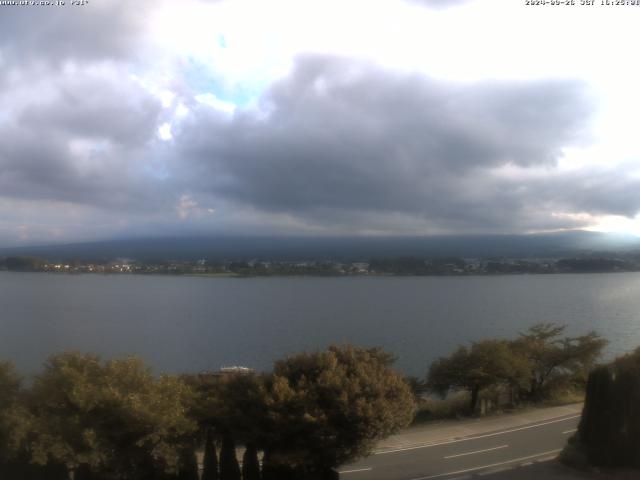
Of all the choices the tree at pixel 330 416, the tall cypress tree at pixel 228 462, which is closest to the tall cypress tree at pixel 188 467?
the tall cypress tree at pixel 228 462

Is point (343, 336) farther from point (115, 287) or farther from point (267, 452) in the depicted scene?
point (115, 287)

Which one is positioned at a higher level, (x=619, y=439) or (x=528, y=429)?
(x=619, y=439)

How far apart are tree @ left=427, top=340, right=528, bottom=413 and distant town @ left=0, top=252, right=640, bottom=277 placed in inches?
3073

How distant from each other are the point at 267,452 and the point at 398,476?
10.5 feet

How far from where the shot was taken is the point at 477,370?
59.8 feet

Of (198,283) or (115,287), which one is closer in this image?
(115,287)

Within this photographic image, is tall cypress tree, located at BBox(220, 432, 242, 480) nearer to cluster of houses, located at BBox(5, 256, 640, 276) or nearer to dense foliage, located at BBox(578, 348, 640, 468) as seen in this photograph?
dense foliage, located at BBox(578, 348, 640, 468)

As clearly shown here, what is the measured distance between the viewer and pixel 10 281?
9188 cm

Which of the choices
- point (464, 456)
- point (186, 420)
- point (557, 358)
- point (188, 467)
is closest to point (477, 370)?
point (557, 358)

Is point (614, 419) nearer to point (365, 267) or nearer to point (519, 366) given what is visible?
point (519, 366)

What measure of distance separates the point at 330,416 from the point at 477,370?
10343 mm

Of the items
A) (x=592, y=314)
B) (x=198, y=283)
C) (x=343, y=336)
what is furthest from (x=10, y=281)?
(x=592, y=314)

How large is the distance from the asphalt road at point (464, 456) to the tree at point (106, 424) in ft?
13.4

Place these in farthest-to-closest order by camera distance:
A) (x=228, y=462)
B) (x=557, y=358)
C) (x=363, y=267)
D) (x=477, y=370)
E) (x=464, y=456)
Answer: (x=363, y=267) < (x=557, y=358) < (x=477, y=370) < (x=464, y=456) < (x=228, y=462)
